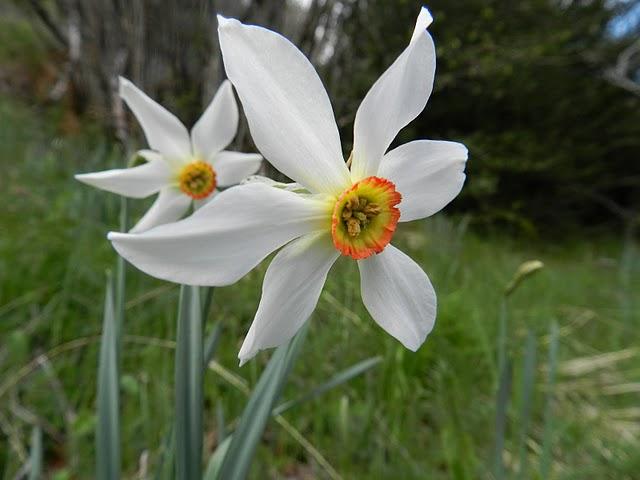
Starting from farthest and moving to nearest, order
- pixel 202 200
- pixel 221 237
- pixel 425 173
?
Answer: 1. pixel 202 200
2. pixel 425 173
3. pixel 221 237

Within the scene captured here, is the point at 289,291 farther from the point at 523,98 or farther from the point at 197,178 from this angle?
the point at 523,98

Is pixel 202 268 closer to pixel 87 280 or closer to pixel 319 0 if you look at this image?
pixel 87 280

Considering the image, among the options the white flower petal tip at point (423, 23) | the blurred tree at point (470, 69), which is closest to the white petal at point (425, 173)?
the white flower petal tip at point (423, 23)

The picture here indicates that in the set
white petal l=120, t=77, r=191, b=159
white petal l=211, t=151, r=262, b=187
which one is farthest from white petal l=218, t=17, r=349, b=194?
white petal l=120, t=77, r=191, b=159

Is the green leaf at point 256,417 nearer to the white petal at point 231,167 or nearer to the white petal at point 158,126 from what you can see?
the white petal at point 231,167

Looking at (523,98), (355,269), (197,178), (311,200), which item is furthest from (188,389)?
(523,98)

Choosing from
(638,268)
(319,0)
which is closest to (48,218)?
(319,0)

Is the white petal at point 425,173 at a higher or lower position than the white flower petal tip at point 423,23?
lower
